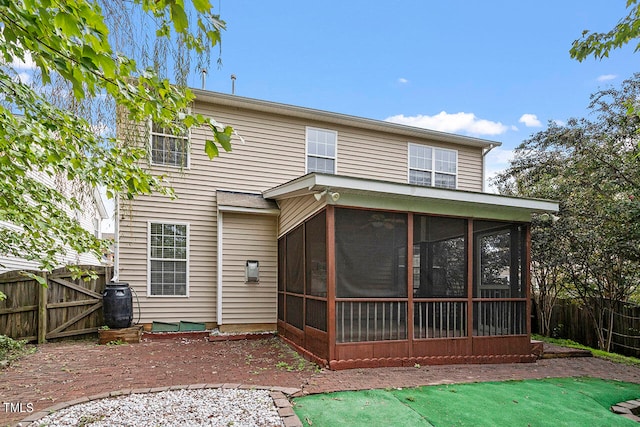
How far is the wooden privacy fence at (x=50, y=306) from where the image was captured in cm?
692

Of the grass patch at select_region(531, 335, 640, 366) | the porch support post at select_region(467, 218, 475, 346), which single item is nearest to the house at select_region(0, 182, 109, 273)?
the porch support post at select_region(467, 218, 475, 346)

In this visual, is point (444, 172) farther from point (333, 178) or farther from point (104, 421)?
point (104, 421)

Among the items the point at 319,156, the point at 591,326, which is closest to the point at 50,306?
the point at 319,156

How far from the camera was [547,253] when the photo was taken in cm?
923

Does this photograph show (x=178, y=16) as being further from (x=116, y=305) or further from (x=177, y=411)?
(x=116, y=305)

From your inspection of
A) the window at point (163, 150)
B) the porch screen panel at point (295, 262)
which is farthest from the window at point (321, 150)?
the window at point (163, 150)

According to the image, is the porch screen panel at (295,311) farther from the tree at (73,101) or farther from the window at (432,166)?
the window at (432,166)

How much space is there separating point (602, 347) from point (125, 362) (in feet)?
32.6

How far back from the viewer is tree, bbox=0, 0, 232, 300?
1779 mm

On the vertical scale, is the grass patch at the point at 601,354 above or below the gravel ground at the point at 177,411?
below

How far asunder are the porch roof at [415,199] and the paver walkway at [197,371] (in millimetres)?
2469

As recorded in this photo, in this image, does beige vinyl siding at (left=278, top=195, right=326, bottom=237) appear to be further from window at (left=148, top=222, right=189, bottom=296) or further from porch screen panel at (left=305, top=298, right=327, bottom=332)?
window at (left=148, top=222, right=189, bottom=296)

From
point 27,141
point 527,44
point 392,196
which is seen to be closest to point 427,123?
point 527,44

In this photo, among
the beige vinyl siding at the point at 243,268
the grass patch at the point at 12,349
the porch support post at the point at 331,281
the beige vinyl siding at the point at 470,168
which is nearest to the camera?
the porch support post at the point at 331,281
